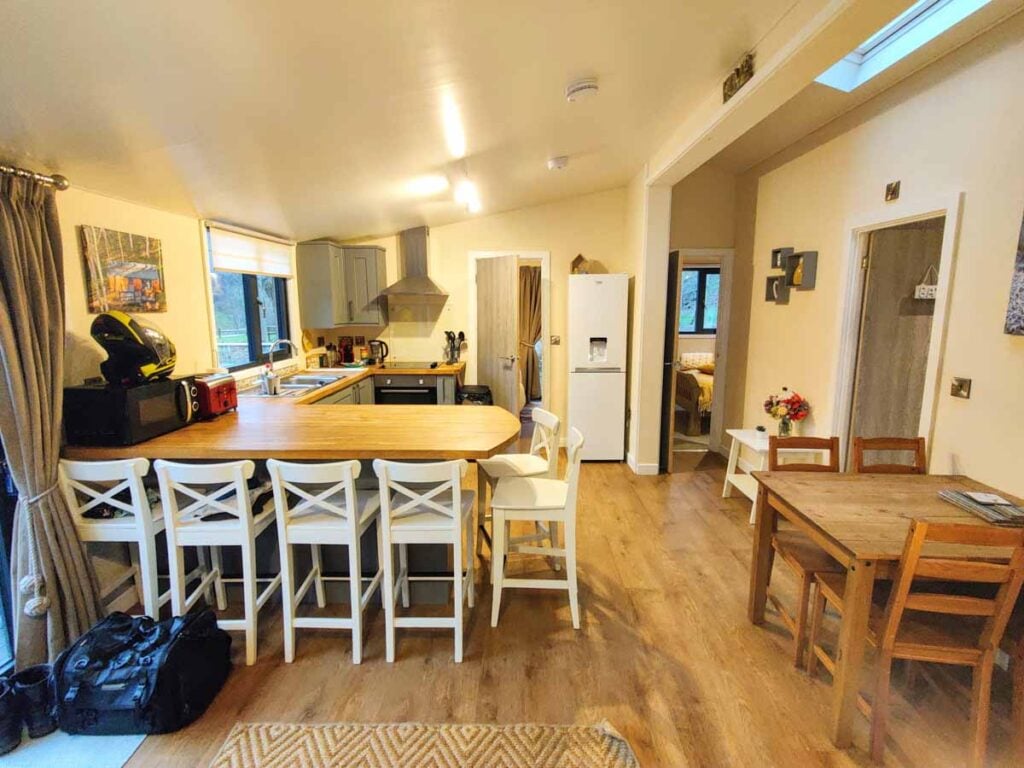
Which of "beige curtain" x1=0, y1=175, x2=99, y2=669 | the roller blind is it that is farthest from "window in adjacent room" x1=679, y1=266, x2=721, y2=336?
"beige curtain" x1=0, y1=175, x2=99, y2=669

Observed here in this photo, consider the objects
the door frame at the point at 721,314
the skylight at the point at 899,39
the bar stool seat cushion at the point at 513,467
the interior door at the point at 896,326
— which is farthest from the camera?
the door frame at the point at 721,314

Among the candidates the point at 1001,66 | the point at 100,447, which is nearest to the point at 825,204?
the point at 1001,66

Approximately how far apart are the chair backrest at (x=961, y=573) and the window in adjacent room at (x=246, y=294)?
3.88 m

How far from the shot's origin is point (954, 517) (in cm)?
178

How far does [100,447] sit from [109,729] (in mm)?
1074

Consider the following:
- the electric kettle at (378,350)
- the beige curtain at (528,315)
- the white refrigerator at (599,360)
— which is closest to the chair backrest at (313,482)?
the white refrigerator at (599,360)

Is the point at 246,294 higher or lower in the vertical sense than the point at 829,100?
lower

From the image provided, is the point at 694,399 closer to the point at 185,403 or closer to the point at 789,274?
the point at 789,274

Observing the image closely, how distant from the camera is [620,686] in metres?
1.92

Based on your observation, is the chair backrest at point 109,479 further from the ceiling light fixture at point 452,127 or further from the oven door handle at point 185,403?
the ceiling light fixture at point 452,127

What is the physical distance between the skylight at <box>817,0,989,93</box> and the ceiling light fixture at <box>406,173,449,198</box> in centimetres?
223

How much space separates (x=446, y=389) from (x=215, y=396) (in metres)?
2.37

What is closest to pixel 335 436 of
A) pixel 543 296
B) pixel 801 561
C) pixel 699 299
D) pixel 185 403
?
pixel 185 403

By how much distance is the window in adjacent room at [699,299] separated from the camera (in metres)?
6.73
